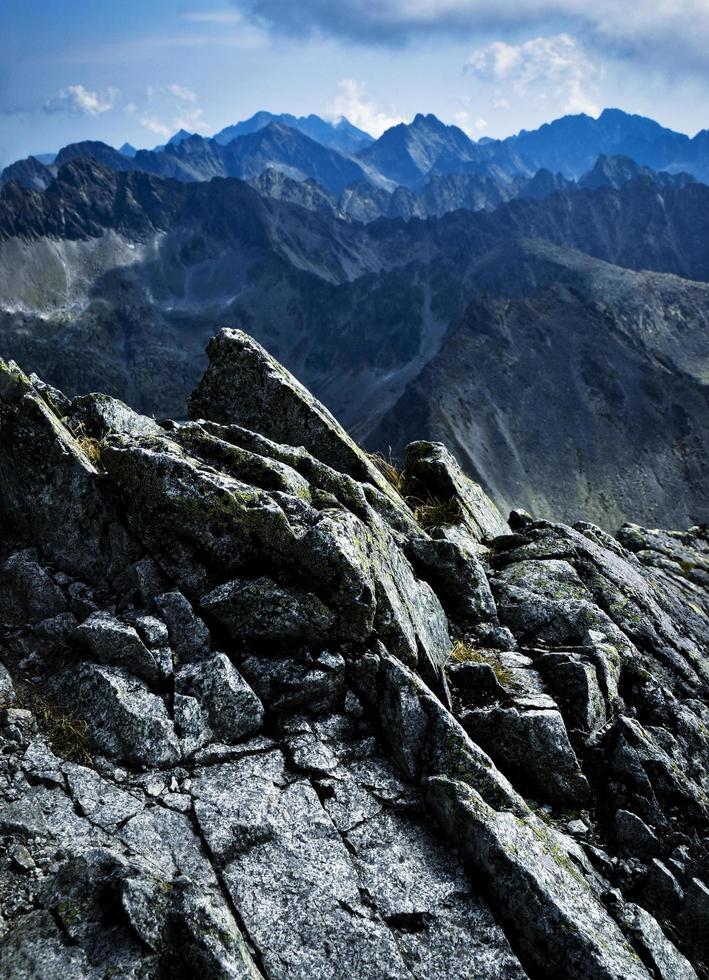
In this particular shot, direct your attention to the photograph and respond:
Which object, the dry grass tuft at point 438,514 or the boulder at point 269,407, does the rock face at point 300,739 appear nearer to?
the boulder at point 269,407

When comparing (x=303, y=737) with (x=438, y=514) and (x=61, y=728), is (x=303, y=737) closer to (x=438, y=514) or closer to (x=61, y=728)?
(x=61, y=728)

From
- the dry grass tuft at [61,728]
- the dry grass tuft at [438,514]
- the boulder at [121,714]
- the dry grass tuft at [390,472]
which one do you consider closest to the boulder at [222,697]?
the boulder at [121,714]

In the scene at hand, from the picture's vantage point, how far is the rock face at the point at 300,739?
765 cm

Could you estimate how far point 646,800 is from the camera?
1059cm

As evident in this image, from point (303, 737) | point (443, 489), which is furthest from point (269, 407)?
point (303, 737)

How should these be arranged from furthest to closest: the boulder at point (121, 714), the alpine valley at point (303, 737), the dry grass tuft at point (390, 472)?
the dry grass tuft at point (390, 472) < the boulder at point (121, 714) < the alpine valley at point (303, 737)

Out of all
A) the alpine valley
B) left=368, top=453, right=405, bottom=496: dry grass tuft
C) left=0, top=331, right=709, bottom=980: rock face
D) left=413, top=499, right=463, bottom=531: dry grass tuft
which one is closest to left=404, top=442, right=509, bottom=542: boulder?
left=413, top=499, right=463, bottom=531: dry grass tuft

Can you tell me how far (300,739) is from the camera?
395 inches

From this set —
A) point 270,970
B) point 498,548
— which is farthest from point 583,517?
point 270,970

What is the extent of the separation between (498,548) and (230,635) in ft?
31.4

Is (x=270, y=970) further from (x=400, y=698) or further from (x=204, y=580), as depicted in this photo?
(x=204, y=580)

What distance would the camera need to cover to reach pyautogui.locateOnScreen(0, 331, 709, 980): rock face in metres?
7.65

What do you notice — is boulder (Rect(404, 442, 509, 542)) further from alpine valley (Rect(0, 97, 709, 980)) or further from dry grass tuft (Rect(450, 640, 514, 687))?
dry grass tuft (Rect(450, 640, 514, 687))

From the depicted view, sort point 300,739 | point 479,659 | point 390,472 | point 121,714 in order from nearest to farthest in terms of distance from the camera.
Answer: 1. point 121,714
2. point 300,739
3. point 479,659
4. point 390,472
